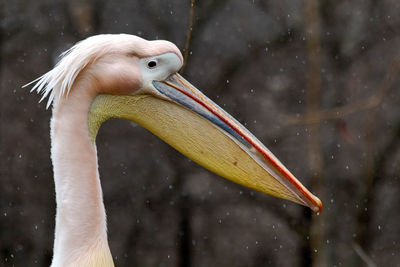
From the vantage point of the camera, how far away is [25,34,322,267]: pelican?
2.11 m

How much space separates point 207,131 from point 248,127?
129 inches

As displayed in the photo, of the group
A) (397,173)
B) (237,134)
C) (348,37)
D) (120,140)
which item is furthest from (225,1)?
(237,134)

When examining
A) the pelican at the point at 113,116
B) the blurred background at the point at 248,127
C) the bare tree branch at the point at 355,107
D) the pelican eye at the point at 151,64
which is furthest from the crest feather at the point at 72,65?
the bare tree branch at the point at 355,107

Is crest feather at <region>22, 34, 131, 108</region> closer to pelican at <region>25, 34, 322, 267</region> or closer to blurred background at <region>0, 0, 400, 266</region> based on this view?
pelican at <region>25, 34, 322, 267</region>

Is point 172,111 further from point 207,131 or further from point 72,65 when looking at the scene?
point 72,65

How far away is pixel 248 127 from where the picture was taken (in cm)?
554

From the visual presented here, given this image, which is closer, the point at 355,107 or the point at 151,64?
the point at 151,64

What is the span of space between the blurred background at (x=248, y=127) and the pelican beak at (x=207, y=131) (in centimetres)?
299

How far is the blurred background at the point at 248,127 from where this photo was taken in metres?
5.43

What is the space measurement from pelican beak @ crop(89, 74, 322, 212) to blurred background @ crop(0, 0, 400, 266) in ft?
9.83

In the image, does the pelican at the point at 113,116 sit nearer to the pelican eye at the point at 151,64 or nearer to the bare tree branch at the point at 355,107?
the pelican eye at the point at 151,64

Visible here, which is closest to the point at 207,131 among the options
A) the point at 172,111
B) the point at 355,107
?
the point at 172,111

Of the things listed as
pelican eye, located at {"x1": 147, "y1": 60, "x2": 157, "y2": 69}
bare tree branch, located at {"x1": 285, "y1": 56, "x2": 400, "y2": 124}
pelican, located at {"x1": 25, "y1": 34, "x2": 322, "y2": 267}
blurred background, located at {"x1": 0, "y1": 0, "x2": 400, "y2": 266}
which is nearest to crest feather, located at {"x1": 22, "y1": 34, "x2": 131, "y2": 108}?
pelican, located at {"x1": 25, "y1": 34, "x2": 322, "y2": 267}

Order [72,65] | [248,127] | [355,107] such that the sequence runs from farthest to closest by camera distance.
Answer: [355,107]
[248,127]
[72,65]
